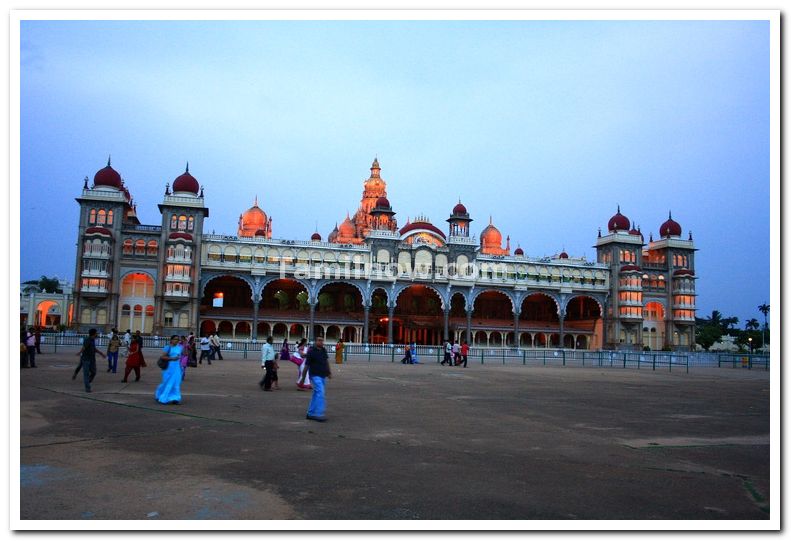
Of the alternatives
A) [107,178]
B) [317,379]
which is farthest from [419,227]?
[317,379]

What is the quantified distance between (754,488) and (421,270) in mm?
59453

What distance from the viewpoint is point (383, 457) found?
850 cm

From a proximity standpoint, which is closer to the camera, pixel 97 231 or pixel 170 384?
pixel 170 384

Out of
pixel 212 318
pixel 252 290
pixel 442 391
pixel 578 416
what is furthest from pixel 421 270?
pixel 578 416

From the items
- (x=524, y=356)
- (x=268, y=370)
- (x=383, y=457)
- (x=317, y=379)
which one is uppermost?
(x=317, y=379)

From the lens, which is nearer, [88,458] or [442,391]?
[88,458]

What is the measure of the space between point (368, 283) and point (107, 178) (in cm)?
2697

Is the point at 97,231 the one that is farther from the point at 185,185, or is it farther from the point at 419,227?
the point at 419,227

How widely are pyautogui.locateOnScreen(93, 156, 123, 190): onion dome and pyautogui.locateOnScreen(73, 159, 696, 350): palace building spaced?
95 millimetres

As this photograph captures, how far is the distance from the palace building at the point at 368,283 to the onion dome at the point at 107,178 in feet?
0.31

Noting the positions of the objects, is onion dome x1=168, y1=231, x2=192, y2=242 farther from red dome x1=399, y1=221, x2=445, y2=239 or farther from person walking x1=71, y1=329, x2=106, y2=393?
person walking x1=71, y1=329, x2=106, y2=393

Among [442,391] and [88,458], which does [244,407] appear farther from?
[442,391]

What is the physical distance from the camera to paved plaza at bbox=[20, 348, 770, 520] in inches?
→ 243
